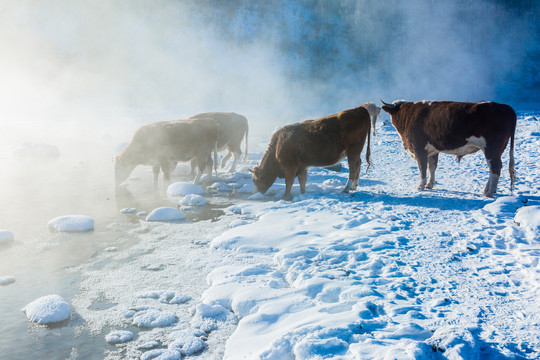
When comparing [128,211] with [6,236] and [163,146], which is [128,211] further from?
[163,146]

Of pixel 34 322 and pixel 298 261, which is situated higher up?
pixel 298 261

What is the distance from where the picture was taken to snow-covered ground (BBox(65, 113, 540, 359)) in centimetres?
276

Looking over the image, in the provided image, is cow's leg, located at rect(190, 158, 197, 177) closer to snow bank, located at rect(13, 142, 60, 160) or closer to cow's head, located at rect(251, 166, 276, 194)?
cow's head, located at rect(251, 166, 276, 194)

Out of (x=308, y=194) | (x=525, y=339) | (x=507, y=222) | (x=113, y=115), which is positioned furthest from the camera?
(x=113, y=115)

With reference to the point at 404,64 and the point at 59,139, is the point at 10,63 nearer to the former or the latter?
the point at 59,139

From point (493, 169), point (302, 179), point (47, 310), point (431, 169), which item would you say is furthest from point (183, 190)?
point (493, 169)

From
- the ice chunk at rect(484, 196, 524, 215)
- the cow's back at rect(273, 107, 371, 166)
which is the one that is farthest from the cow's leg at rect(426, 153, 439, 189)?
the ice chunk at rect(484, 196, 524, 215)

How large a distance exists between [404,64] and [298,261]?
35.0 m

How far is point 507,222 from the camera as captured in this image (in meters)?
4.91

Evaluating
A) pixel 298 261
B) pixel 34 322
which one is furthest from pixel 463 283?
pixel 34 322

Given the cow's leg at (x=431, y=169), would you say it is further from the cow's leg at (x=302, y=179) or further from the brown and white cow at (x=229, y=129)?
the brown and white cow at (x=229, y=129)

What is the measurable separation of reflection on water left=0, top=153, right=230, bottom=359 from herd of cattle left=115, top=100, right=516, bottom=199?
102 cm

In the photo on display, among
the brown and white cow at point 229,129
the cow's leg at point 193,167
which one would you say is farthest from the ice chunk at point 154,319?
the brown and white cow at point 229,129

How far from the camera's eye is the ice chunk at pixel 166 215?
21.2 ft
